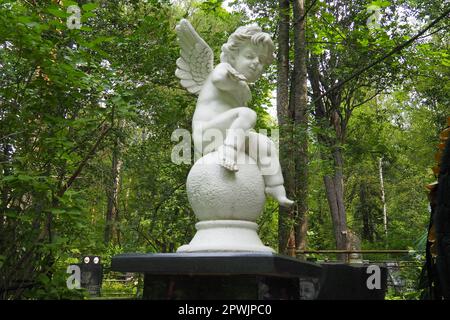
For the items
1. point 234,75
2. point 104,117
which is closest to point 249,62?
point 234,75

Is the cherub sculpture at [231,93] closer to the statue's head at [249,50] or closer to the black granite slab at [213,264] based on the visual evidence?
the statue's head at [249,50]

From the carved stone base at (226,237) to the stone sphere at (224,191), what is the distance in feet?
0.18

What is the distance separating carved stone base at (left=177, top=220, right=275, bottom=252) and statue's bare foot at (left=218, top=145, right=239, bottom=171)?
0.41m

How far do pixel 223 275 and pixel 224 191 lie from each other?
2.06 ft

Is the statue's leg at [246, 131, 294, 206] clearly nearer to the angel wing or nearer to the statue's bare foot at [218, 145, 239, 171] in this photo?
the statue's bare foot at [218, 145, 239, 171]

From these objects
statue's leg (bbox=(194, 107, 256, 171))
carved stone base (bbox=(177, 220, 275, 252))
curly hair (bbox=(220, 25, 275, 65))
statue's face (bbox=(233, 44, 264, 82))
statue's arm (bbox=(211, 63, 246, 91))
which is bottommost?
carved stone base (bbox=(177, 220, 275, 252))

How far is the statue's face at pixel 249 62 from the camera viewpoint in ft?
12.7

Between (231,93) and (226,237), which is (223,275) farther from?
(231,93)

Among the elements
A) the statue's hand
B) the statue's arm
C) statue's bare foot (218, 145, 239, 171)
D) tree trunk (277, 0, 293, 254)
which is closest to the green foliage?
tree trunk (277, 0, 293, 254)

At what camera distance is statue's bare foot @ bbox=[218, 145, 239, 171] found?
3.30 m

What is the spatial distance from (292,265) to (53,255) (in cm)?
227

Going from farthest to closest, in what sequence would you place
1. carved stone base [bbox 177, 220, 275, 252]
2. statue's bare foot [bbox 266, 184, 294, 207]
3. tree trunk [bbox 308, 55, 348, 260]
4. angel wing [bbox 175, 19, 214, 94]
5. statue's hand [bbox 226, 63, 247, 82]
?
1. tree trunk [bbox 308, 55, 348, 260]
2. angel wing [bbox 175, 19, 214, 94]
3. statue's hand [bbox 226, 63, 247, 82]
4. statue's bare foot [bbox 266, 184, 294, 207]
5. carved stone base [bbox 177, 220, 275, 252]

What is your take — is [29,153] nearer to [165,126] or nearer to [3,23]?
[3,23]

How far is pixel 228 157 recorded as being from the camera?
3332 millimetres
